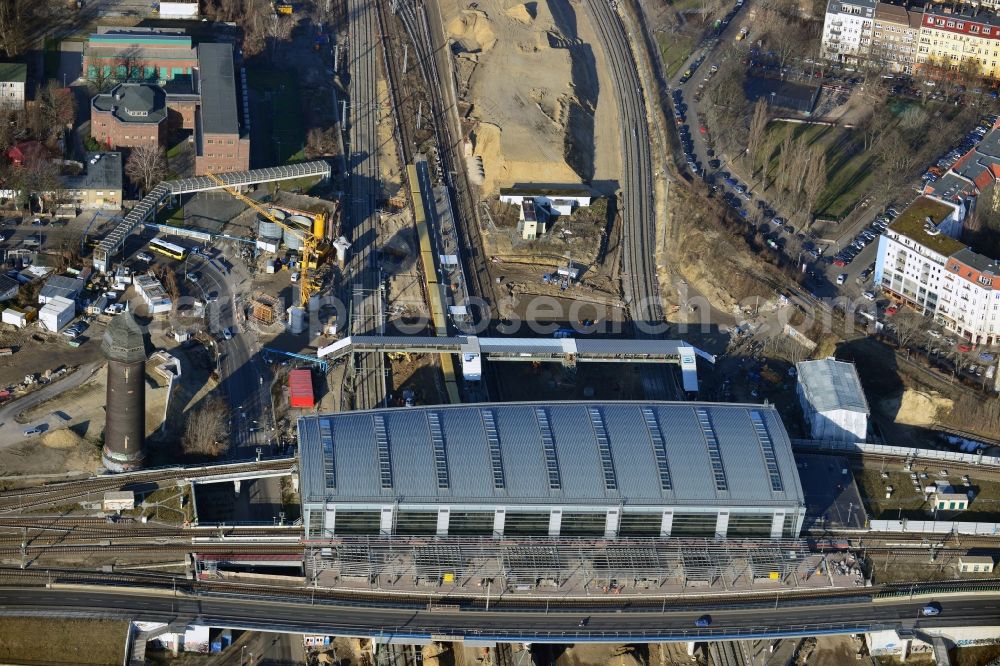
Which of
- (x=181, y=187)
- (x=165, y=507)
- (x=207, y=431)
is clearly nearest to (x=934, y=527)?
(x=207, y=431)

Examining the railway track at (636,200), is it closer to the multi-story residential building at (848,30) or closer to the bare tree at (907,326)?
the bare tree at (907,326)

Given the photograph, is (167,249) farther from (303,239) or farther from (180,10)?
(180,10)

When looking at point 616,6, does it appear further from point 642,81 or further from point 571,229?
point 571,229

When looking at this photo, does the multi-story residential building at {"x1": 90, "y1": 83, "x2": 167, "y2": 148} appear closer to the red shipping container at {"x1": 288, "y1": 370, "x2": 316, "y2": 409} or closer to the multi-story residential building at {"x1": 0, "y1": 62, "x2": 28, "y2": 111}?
the multi-story residential building at {"x1": 0, "y1": 62, "x2": 28, "y2": 111}

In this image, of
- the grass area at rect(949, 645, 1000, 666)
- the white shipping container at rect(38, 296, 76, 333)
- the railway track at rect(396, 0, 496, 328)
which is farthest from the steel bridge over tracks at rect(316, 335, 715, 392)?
the grass area at rect(949, 645, 1000, 666)

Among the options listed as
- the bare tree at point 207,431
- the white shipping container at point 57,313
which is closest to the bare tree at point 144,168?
the white shipping container at point 57,313

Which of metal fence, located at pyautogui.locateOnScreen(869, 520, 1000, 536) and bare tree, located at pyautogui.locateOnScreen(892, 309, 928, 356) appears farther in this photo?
bare tree, located at pyautogui.locateOnScreen(892, 309, 928, 356)
